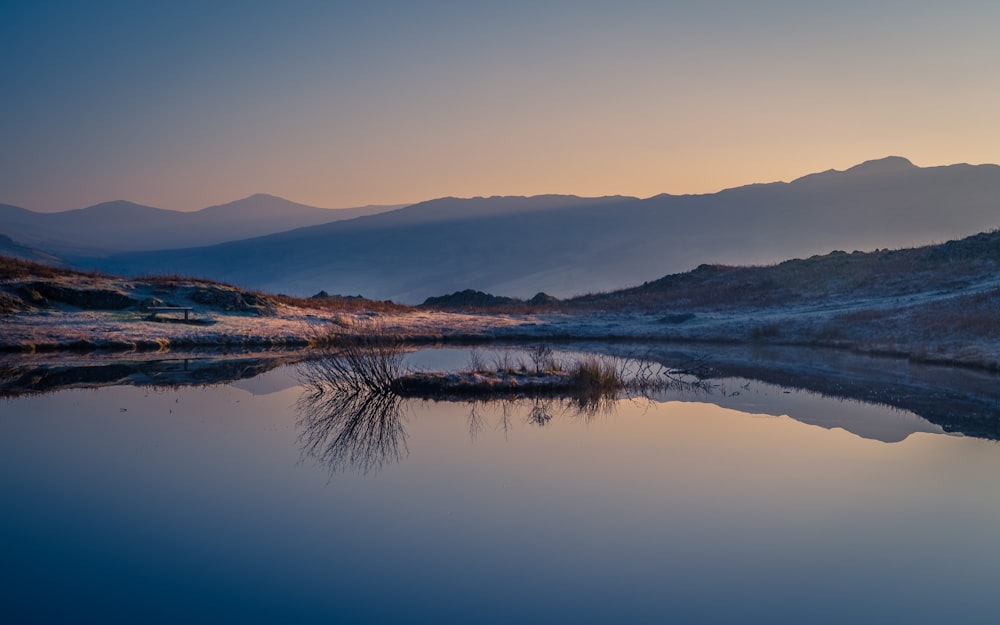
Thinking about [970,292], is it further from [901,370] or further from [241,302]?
[241,302]

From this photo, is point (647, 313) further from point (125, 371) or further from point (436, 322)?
point (125, 371)

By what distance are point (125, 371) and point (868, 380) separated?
836 inches

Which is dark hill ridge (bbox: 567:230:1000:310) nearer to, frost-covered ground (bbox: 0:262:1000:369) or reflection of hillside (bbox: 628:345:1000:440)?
frost-covered ground (bbox: 0:262:1000:369)

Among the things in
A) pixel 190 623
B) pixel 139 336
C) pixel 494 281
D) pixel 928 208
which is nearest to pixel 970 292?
pixel 139 336

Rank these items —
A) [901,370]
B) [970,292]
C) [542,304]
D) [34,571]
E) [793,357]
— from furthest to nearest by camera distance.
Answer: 1. [542,304]
2. [970,292]
3. [793,357]
4. [901,370]
5. [34,571]

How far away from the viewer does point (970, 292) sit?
35.0 m

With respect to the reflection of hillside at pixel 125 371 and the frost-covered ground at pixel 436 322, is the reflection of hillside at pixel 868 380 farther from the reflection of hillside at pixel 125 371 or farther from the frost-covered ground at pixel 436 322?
the reflection of hillside at pixel 125 371

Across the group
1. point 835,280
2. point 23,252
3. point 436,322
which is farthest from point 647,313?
point 23,252

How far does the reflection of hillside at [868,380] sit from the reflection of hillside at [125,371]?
14166mm

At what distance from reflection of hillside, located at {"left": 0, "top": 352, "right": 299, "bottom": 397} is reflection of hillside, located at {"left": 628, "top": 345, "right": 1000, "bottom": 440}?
14.2m

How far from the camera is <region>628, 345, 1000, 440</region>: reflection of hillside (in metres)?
17.0

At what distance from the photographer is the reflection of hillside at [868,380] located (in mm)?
17047

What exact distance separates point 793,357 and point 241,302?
25372 millimetres

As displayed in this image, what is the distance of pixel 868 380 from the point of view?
918 inches
